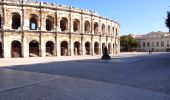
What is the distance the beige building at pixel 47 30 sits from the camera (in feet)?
94.3

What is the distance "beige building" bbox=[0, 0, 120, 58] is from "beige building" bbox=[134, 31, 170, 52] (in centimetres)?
4329

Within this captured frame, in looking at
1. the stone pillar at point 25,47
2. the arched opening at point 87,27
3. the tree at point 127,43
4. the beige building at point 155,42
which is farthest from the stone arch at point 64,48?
the beige building at point 155,42

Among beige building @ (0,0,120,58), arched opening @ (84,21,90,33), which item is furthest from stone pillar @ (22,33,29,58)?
arched opening @ (84,21,90,33)

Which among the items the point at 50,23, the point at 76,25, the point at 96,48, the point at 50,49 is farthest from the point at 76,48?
the point at 50,23

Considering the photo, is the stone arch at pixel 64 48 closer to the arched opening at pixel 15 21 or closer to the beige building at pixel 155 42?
the arched opening at pixel 15 21

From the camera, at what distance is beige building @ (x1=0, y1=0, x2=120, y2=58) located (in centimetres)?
2875

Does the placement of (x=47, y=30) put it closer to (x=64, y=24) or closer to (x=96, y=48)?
(x=64, y=24)

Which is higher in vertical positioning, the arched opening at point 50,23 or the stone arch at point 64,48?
the arched opening at point 50,23

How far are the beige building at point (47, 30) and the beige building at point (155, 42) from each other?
4329 cm

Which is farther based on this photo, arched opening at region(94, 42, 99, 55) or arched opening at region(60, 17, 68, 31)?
arched opening at region(94, 42, 99, 55)

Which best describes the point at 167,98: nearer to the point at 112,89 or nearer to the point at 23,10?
the point at 112,89

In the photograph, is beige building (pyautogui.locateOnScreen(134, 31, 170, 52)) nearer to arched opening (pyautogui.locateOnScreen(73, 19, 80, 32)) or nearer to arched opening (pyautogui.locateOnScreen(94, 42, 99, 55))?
arched opening (pyautogui.locateOnScreen(94, 42, 99, 55))

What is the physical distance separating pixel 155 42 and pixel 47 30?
55.1 metres

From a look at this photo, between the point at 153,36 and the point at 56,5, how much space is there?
2209 inches
